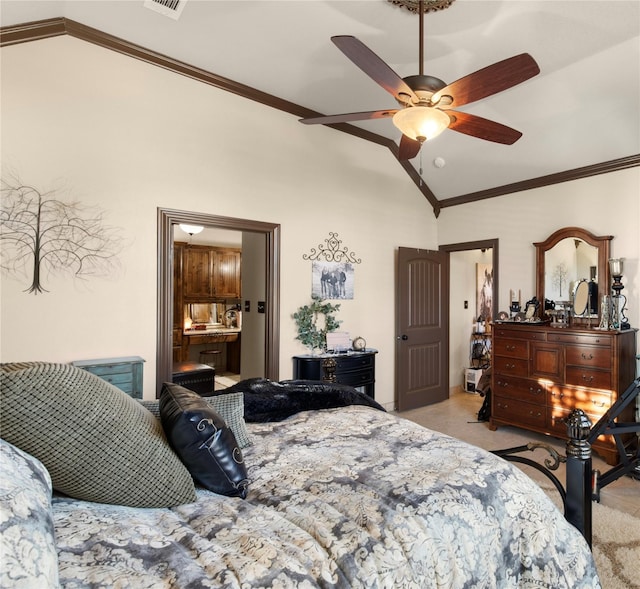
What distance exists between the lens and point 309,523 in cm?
113

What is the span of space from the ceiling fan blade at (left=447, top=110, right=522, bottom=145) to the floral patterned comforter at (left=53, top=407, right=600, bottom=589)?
6.56 feet

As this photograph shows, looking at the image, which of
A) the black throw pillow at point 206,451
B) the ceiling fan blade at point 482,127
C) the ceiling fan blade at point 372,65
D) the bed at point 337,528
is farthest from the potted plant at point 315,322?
the black throw pillow at point 206,451

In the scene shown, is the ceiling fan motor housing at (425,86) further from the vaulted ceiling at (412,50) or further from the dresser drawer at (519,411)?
the dresser drawer at (519,411)

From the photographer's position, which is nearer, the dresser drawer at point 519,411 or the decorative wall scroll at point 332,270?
the dresser drawer at point 519,411

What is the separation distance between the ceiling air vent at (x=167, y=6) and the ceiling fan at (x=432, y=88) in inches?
53.5

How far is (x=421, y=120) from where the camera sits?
234 centimetres

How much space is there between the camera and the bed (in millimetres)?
912

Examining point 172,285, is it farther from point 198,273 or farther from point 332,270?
point 198,273

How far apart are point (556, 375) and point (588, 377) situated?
28cm

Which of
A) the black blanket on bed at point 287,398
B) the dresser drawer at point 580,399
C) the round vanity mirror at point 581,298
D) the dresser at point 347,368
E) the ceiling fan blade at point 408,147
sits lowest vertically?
the dresser drawer at point 580,399

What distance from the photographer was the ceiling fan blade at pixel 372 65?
6.45 ft

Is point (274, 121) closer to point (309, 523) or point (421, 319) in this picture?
point (421, 319)

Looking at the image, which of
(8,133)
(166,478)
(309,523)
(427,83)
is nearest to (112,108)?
(8,133)

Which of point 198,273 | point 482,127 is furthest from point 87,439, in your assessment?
point 198,273
